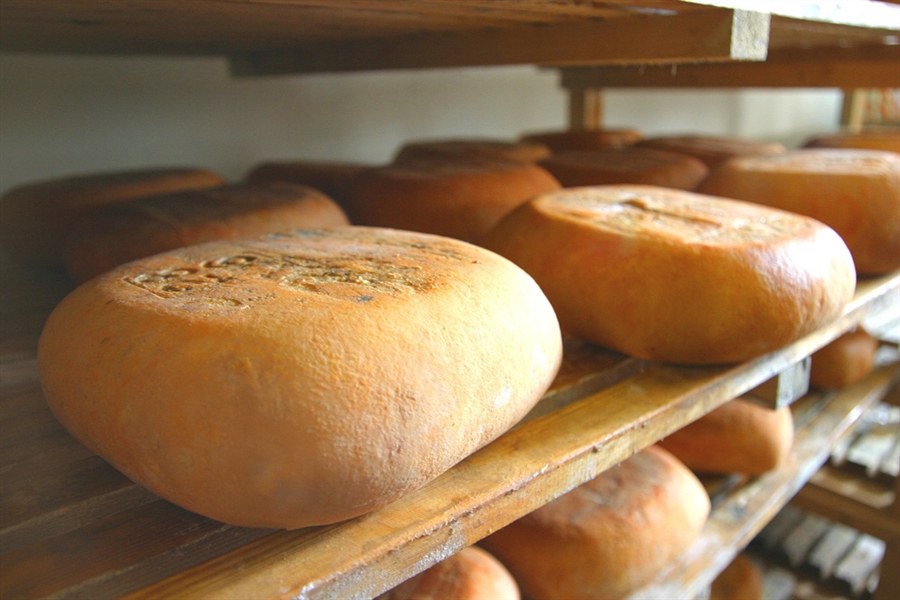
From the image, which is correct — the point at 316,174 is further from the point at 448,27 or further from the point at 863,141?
the point at 863,141

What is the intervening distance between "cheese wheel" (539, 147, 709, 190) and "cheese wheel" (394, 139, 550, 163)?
0.09 meters

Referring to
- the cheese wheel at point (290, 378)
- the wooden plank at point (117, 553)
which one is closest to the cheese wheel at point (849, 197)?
the cheese wheel at point (290, 378)

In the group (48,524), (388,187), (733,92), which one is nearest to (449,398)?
(48,524)

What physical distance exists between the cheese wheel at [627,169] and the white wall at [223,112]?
867mm

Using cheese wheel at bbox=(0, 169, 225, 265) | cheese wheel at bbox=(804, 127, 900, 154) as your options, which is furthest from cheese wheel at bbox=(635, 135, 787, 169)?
cheese wheel at bbox=(0, 169, 225, 265)

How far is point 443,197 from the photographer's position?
135cm

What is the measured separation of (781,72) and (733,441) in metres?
1.26

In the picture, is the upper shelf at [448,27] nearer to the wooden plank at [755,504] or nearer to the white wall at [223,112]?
the white wall at [223,112]

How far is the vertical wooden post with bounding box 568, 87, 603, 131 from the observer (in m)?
2.76

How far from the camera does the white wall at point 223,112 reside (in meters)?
1.66

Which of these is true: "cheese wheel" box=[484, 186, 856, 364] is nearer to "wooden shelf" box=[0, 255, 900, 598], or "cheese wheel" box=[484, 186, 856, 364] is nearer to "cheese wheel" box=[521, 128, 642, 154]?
"wooden shelf" box=[0, 255, 900, 598]

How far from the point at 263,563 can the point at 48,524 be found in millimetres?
215

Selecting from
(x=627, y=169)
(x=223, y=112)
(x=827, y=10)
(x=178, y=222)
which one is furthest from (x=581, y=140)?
(x=178, y=222)

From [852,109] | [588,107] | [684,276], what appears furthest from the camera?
[852,109]
